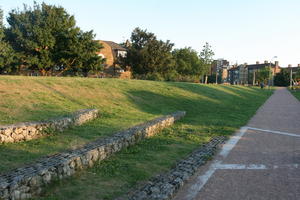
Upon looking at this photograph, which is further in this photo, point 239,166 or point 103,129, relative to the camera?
point 103,129

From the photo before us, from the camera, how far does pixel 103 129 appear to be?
32.5 ft

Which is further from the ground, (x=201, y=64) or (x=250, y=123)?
(x=201, y=64)

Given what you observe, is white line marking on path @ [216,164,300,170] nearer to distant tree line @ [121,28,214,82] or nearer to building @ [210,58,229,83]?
distant tree line @ [121,28,214,82]

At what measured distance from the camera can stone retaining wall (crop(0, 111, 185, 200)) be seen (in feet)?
15.3

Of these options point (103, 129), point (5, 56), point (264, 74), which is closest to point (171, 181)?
point (103, 129)

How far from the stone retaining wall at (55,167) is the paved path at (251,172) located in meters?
2.39

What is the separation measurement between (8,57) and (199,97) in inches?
845

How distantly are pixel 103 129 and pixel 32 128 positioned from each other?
2.57m

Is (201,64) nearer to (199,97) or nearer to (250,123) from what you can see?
(199,97)

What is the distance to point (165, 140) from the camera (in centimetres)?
1011

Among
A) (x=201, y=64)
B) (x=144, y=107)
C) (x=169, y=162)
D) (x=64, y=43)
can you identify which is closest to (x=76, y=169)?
(x=169, y=162)

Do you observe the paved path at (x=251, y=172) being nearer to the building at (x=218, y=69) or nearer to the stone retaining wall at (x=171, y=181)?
the stone retaining wall at (x=171, y=181)

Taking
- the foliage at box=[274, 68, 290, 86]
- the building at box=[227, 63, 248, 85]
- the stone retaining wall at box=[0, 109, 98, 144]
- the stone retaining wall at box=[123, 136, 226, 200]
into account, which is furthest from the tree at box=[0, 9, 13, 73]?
the building at box=[227, 63, 248, 85]

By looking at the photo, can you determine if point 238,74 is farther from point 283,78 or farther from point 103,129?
point 103,129
